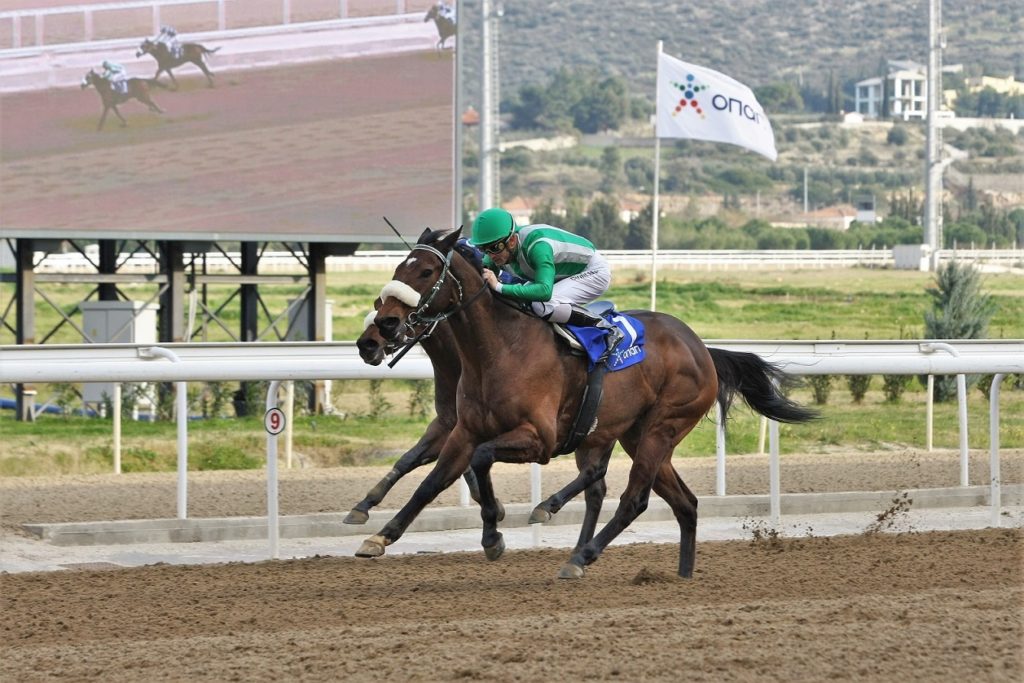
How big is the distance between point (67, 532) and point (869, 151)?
286ft

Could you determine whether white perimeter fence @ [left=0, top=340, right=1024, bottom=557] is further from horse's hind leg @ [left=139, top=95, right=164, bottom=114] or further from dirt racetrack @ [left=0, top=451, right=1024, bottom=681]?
horse's hind leg @ [left=139, top=95, right=164, bottom=114]

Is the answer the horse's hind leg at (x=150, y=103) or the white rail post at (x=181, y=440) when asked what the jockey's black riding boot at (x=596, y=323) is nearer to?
the white rail post at (x=181, y=440)

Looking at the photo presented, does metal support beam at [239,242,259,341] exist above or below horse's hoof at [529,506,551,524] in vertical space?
above

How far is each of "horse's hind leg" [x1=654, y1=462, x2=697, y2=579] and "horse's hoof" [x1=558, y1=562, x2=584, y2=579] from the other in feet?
1.45

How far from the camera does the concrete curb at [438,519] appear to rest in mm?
6898

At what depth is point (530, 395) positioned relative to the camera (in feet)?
18.3

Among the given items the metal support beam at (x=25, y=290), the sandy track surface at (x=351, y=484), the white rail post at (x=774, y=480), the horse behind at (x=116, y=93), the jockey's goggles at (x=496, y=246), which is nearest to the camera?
the jockey's goggles at (x=496, y=246)

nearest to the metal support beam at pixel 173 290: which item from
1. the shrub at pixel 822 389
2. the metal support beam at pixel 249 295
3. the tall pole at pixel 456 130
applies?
the metal support beam at pixel 249 295

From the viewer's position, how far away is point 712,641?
167 inches

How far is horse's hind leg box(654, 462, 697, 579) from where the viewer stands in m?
6.02

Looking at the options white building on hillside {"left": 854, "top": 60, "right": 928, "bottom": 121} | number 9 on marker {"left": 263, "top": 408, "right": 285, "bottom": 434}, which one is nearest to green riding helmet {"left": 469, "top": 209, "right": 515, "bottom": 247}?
number 9 on marker {"left": 263, "top": 408, "right": 285, "bottom": 434}

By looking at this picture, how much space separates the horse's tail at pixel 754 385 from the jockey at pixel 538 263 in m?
0.86

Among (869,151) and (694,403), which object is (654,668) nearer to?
(694,403)

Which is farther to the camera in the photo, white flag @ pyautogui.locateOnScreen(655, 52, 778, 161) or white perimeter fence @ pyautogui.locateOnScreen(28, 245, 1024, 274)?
white perimeter fence @ pyautogui.locateOnScreen(28, 245, 1024, 274)
